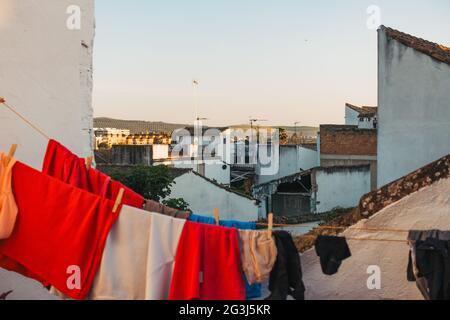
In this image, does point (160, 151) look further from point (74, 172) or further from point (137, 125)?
point (137, 125)

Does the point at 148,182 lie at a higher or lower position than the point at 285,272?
higher

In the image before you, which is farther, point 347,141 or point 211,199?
point 347,141

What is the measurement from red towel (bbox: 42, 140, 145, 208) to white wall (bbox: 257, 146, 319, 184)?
24382 millimetres

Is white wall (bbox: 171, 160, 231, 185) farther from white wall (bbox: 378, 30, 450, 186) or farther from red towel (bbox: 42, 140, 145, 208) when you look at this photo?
red towel (bbox: 42, 140, 145, 208)

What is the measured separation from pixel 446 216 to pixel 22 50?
14.2 feet

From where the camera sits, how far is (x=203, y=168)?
23984 mm

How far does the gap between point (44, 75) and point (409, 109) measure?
7.91 m

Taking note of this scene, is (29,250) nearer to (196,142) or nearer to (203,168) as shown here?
(203,168)

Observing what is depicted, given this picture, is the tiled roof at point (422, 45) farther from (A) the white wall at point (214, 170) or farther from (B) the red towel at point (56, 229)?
(A) the white wall at point (214, 170)

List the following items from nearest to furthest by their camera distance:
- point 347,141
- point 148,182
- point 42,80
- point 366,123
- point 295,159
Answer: point 42,80 < point 148,182 < point 347,141 < point 366,123 < point 295,159

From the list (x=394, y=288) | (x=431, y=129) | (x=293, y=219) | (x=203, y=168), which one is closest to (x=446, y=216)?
(x=394, y=288)

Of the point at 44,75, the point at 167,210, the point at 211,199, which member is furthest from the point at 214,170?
the point at 167,210

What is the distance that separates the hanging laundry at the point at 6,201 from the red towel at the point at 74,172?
647 mm

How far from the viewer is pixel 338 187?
19281mm
